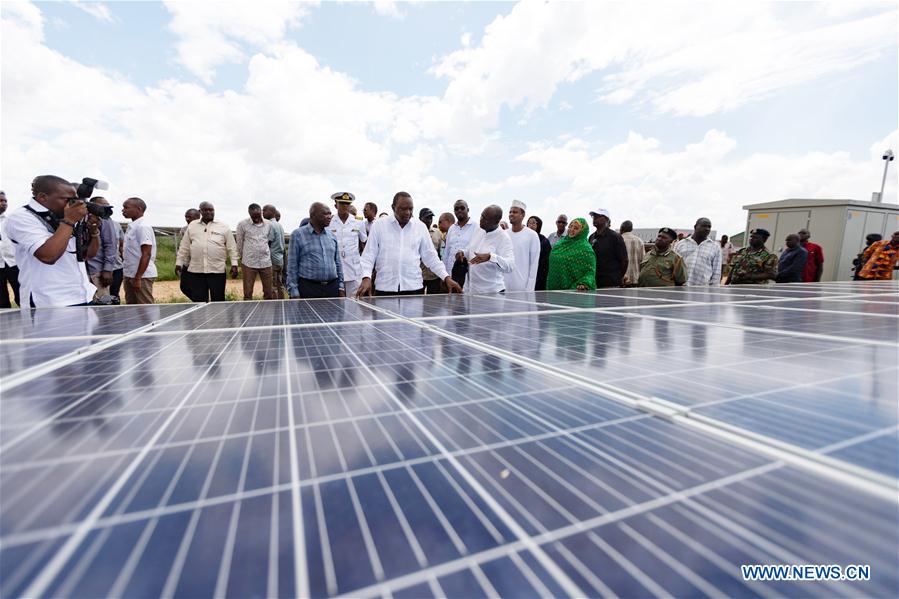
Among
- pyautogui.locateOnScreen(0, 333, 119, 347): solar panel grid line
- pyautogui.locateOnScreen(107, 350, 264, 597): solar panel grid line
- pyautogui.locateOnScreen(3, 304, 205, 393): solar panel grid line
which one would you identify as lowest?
pyautogui.locateOnScreen(0, 333, 119, 347): solar panel grid line

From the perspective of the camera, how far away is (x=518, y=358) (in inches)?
52.4

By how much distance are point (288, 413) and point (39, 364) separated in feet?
3.22

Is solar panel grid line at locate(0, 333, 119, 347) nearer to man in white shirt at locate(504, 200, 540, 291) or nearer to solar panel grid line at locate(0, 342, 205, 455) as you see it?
solar panel grid line at locate(0, 342, 205, 455)

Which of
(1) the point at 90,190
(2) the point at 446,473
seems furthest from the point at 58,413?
(1) the point at 90,190

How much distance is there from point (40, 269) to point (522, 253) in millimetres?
5593

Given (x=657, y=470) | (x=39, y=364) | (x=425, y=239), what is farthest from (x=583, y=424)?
(x=425, y=239)

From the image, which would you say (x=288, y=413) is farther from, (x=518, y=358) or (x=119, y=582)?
(x=518, y=358)

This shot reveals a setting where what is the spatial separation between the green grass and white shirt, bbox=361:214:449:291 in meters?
15.5

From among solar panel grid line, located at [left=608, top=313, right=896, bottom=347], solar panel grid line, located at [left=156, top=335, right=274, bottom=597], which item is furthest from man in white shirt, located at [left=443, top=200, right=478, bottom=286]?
solar panel grid line, located at [left=156, top=335, right=274, bottom=597]

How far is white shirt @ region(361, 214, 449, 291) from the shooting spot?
16.7ft

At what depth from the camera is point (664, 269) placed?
21.2ft

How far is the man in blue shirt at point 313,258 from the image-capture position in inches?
202

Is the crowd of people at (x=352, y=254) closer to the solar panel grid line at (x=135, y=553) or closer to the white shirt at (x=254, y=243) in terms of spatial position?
the white shirt at (x=254, y=243)

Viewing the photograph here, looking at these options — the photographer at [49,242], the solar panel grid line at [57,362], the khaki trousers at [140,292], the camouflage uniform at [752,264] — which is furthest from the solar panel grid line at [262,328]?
the camouflage uniform at [752,264]
